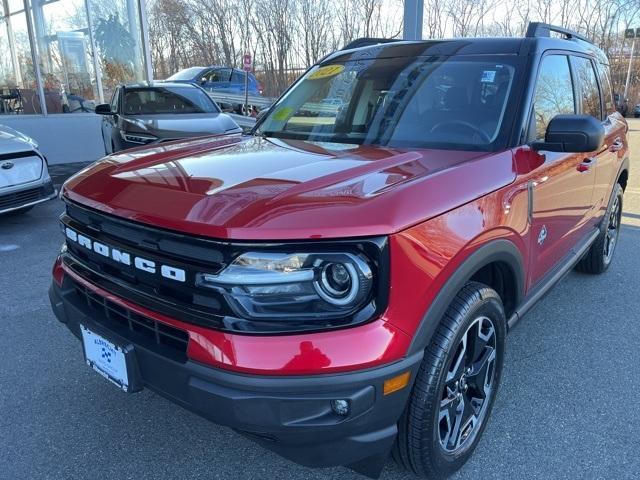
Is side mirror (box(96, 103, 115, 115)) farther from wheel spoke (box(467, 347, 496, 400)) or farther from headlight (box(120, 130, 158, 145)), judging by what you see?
wheel spoke (box(467, 347, 496, 400))

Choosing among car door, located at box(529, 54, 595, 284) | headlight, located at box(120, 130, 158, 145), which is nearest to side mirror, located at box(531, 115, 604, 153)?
car door, located at box(529, 54, 595, 284)

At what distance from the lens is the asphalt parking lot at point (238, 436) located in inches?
89.4

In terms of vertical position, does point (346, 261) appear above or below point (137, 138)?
above

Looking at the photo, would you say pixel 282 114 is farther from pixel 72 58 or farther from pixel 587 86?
pixel 72 58

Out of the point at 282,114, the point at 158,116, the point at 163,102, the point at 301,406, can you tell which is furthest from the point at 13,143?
the point at 301,406

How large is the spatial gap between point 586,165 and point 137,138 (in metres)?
6.54

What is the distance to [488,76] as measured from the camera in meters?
2.71

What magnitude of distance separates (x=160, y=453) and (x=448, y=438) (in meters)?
1.29

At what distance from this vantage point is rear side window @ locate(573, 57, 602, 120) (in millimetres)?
3422

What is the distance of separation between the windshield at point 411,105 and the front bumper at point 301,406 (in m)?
1.30

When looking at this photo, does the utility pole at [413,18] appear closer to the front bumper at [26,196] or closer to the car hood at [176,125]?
the car hood at [176,125]

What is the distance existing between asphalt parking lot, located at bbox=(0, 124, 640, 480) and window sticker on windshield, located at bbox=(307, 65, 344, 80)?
2.11 m

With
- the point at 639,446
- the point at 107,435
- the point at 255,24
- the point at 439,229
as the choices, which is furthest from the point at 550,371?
the point at 255,24

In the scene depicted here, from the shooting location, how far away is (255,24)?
32.9 m
